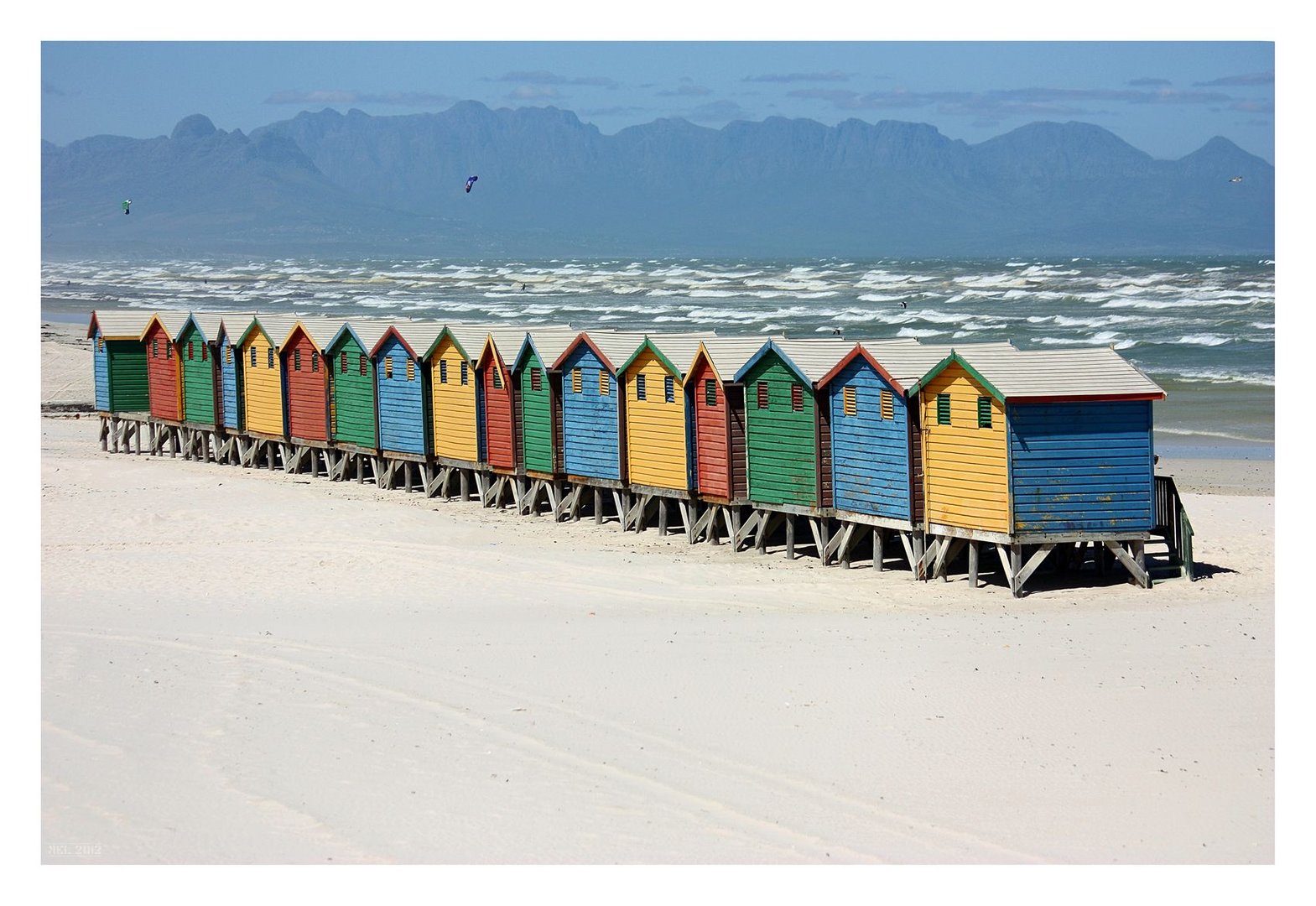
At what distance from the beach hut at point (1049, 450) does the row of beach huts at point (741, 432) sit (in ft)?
0.09

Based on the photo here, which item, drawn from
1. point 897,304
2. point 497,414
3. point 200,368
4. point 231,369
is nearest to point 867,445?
point 497,414

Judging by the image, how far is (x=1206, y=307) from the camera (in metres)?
84.2

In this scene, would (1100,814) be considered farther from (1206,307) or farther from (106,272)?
(106,272)

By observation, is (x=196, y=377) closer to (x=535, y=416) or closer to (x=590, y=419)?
(x=535, y=416)

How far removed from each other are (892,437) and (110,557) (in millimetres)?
11084

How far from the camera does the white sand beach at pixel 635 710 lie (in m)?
12.8

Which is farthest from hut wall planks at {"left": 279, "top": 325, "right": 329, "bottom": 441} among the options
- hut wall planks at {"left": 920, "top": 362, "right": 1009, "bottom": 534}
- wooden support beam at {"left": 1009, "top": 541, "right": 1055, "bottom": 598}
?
wooden support beam at {"left": 1009, "top": 541, "right": 1055, "bottom": 598}

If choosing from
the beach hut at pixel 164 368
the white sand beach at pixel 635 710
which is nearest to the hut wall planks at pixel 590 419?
the white sand beach at pixel 635 710

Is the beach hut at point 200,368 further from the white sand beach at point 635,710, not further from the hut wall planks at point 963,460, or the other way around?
the hut wall planks at point 963,460

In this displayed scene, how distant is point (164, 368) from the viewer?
132 ft

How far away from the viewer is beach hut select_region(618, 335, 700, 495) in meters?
26.3

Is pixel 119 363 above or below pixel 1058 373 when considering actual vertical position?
above

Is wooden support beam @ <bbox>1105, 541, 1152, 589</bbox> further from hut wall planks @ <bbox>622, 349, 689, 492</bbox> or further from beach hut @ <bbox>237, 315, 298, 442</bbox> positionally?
beach hut @ <bbox>237, 315, 298, 442</bbox>

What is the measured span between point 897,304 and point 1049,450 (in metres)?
86.2
